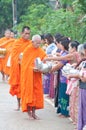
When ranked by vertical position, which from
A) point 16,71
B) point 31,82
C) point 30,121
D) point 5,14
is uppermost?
point 5,14

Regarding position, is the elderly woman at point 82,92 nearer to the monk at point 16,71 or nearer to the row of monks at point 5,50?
the monk at point 16,71

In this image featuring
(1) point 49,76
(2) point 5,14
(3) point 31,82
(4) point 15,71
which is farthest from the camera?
(2) point 5,14

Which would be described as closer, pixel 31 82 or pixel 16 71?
pixel 31 82

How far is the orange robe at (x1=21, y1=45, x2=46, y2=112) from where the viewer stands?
11.7 metres

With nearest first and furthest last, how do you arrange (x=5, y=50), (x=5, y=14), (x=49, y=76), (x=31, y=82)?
(x=31, y=82), (x=49, y=76), (x=5, y=50), (x=5, y=14)

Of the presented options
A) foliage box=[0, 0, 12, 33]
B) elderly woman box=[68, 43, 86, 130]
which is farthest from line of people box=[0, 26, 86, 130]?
foliage box=[0, 0, 12, 33]

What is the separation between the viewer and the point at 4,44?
20.5m

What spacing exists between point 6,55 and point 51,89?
19.7 ft

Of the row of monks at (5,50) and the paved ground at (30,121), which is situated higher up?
the row of monks at (5,50)

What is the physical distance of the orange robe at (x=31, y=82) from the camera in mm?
11703

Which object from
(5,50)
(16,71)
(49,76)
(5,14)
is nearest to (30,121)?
(16,71)

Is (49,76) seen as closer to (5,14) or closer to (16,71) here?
(16,71)

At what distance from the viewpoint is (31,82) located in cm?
1172

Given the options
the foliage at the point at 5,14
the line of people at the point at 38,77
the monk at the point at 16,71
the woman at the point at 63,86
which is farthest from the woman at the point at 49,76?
the foliage at the point at 5,14
